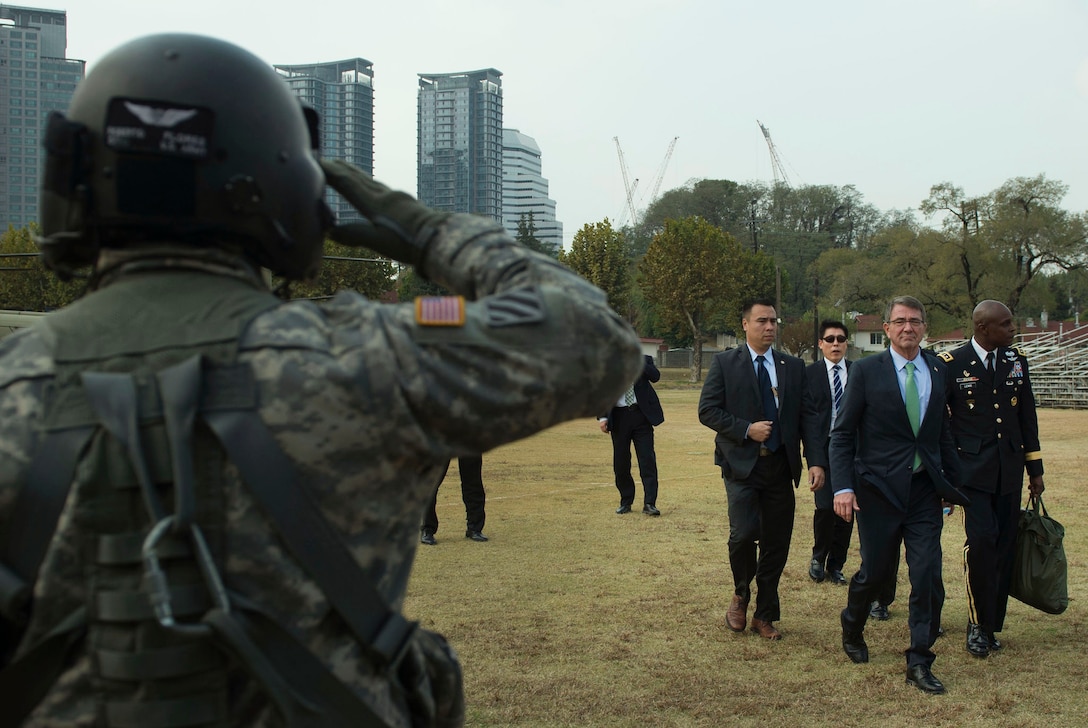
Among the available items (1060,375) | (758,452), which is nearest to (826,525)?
(758,452)

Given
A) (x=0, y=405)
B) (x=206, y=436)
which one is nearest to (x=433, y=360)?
(x=206, y=436)

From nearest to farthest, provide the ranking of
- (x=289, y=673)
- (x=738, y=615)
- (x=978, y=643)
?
(x=289, y=673), (x=978, y=643), (x=738, y=615)

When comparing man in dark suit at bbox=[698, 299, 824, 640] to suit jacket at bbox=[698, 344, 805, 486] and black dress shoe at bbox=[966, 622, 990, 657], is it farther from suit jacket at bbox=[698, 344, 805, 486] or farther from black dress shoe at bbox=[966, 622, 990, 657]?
black dress shoe at bbox=[966, 622, 990, 657]

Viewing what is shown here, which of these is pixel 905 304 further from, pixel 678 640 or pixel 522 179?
pixel 522 179

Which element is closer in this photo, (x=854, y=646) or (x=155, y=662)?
(x=155, y=662)

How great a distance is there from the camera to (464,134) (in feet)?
304

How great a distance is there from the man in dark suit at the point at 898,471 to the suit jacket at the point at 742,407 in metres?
0.73

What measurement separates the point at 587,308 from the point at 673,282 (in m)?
63.2

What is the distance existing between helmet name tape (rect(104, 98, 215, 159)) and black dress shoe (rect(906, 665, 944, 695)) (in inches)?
201

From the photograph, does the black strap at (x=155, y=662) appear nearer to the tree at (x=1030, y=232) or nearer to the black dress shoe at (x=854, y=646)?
the black dress shoe at (x=854, y=646)

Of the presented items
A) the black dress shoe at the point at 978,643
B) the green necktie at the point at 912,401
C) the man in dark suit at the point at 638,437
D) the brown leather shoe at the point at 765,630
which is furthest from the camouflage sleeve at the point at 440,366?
the man in dark suit at the point at 638,437

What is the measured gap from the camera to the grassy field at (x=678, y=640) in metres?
5.23

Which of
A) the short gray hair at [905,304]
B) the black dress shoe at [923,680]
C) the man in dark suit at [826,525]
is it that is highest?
the short gray hair at [905,304]

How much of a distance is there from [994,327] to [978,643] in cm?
201
